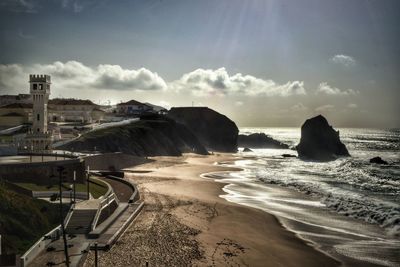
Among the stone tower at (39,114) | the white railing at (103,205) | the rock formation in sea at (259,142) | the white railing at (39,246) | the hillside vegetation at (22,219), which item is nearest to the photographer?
the white railing at (39,246)

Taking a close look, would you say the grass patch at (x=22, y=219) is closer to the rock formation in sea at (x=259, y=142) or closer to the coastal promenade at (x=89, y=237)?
the coastal promenade at (x=89, y=237)

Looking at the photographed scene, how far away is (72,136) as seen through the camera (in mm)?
76562

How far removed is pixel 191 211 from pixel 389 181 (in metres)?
45.0

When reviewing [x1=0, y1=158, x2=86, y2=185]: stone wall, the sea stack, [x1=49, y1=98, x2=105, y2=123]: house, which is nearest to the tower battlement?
[x1=0, y1=158, x2=86, y2=185]: stone wall

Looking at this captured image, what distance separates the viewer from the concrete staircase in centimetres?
2694

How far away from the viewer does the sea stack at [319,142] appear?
387ft

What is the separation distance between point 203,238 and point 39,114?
3407 cm

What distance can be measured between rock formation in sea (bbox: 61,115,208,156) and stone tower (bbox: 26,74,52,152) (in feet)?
54.5

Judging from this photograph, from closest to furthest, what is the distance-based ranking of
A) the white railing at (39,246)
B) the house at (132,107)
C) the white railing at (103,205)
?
1. the white railing at (39,246)
2. the white railing at (103,205)
3. the house at (132,107)

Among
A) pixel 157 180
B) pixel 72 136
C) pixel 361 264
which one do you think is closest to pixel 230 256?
pixel 361 264

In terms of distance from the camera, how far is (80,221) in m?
27.8

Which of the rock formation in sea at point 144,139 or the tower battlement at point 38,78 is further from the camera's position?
the rock formation in sea at point 144,139

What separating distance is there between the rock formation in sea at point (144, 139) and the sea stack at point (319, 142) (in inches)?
1318

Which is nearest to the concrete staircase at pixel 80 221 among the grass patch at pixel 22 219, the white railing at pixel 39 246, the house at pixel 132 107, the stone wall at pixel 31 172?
the grass patch at pixel 22 219
